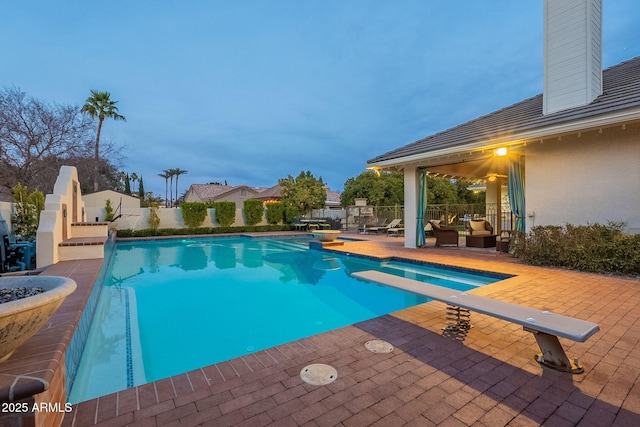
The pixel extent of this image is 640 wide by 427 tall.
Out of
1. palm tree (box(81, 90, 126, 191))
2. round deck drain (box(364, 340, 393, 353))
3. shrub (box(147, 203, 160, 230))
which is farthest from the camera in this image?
palm tree (box(81, 90, 126, 191))

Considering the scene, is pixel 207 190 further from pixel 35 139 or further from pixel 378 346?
pixel 378 346

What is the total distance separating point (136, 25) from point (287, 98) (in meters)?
22.4

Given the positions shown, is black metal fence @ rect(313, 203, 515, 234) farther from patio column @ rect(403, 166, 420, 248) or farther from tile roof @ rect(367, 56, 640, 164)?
tile roof @ rect(367, 56, 640, 164)

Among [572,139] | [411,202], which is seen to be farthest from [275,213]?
[572,139]

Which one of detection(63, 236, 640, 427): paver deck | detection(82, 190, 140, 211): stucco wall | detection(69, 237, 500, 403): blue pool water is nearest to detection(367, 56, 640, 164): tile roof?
detection(69, 237, 500, 403): blue pool water

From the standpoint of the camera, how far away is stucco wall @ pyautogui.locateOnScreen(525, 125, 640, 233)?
658cm

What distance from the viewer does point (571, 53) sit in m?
7.50

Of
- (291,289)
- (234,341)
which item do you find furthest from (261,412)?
(291,289)

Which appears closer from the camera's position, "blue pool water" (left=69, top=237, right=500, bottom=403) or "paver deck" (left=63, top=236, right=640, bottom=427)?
"paver deck" (left=63, top=236, right=640, bottom=427)

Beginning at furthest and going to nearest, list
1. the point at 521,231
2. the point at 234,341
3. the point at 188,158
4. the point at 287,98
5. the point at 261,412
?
the point at 188,158 < the point at 287,98 < the point at 521,231 < the point at 234,341 < the point at 261,412

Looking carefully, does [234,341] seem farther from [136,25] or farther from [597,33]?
[136,25]

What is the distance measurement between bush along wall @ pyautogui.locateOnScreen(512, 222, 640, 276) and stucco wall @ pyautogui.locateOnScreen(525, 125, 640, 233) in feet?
1.20

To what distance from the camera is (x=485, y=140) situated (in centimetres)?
789

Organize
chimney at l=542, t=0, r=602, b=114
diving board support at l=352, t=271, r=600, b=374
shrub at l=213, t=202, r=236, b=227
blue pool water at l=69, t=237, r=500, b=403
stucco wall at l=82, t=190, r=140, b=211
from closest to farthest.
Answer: diving board support at l=352, t=271, r=600, b=374
blue pool water at l=69, t=237, r=500, b=403
chimney at l=542, t=0, r=602, b=114
shrub at l=213, t=202, r=236, b=227
stucco wall at l=82, t=190, r=140, b=211
